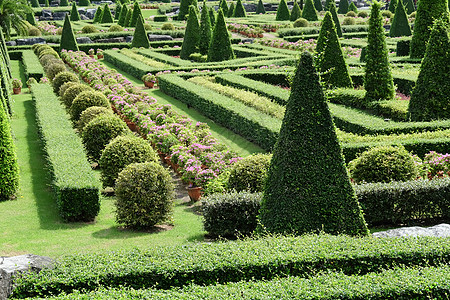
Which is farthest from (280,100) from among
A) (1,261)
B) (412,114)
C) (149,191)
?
(1,261)

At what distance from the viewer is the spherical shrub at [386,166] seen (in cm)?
1159

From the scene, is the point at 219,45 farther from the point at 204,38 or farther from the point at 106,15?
the point at 106,15

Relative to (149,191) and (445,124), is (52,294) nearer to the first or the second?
(149,191)

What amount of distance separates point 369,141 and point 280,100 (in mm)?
6265

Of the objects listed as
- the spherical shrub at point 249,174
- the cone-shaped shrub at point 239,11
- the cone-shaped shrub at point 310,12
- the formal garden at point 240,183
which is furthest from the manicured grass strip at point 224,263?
the cone-shaped shrub at point 239,11

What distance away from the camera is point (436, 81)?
16.2 m

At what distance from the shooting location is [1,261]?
6.79m

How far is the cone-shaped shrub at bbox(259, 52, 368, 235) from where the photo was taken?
26.3 ft

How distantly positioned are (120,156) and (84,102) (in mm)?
6511

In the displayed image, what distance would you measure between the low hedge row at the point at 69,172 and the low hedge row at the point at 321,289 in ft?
16.1

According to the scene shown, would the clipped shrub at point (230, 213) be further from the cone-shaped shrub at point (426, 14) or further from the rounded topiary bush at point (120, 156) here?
the cone-shaped shrub at point (426, 14)

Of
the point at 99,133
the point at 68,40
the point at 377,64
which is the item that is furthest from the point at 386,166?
the point at 68,40

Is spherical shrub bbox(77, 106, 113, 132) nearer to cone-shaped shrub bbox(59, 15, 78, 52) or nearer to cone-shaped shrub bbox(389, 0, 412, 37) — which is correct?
cone-shaped shrub bbox(59, 15, 78, 52)

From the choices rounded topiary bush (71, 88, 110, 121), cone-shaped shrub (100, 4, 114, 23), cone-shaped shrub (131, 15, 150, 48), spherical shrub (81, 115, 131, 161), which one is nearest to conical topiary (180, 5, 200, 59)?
cone-shaped shrub (131, 15, 150, 48)
